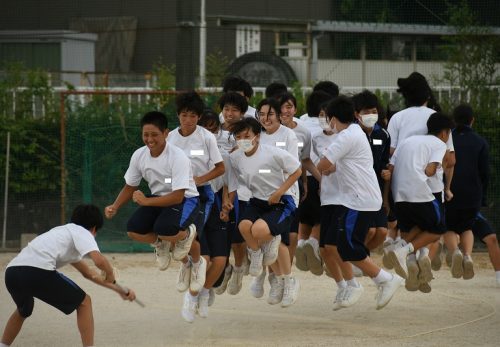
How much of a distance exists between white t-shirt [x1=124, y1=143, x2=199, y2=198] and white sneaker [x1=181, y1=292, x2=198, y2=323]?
111 cm

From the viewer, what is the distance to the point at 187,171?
33.5 feet

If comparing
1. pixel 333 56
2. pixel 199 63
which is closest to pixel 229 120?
pixel 333 56

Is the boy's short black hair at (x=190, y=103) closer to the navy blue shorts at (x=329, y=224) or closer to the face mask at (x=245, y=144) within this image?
the face mask at (x=245, y=144)

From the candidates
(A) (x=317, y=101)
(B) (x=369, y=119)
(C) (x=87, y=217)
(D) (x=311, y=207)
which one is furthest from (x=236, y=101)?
(C) (x=87, y=217)

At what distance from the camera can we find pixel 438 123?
36.5ft

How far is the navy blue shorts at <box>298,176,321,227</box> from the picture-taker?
1185 cm

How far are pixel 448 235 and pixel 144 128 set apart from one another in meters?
3.81

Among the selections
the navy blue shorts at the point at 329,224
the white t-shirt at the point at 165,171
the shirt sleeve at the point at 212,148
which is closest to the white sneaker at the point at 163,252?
the white t-shirt at the point at 165,171

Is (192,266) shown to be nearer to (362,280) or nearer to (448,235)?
Answer: (448,235)

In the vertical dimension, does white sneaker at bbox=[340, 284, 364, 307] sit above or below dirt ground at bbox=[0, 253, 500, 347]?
above

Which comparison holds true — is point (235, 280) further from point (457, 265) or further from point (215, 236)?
point (457, 265)

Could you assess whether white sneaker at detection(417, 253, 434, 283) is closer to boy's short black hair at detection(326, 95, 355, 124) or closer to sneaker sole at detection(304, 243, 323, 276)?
sneaker sole at detection(304, 243, 323, 276)

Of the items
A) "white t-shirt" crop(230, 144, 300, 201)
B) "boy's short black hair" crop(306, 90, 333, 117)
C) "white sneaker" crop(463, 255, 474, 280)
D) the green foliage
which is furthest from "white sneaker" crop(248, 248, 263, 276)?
the green foliage

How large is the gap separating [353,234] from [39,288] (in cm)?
296
